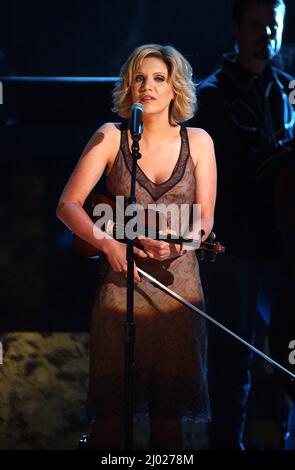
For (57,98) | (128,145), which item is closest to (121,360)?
(128,145)

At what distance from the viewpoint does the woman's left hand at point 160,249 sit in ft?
11.6

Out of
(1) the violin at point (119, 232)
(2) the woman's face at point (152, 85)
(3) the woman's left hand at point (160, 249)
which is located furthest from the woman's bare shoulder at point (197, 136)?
(3) the woman's left hand at point (160, 249)

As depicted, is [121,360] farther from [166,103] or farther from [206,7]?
[206,7]

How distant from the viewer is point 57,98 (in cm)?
468

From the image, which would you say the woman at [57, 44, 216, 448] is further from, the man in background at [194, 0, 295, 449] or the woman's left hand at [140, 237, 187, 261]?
the man in background at [194, 0, 295, 449]

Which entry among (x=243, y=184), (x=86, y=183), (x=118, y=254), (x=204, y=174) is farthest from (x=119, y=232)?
(x=243, y=184)

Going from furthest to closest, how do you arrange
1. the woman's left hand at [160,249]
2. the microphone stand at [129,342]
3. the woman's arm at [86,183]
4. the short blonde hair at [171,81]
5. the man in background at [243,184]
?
the man in background at [243,184] → the short blonde hair at [171,81] → the woman's arm at [86,183] → the woman's left hand at [160,249] → the microphone stand at [129,342]

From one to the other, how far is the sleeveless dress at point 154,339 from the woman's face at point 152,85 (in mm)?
262

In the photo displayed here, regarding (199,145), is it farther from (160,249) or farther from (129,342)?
(129,342)

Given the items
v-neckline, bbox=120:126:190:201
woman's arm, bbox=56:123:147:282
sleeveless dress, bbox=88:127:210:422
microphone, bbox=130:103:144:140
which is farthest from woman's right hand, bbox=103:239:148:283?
microphone, bbox=130:103:144:140

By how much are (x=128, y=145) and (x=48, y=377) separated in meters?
1.57

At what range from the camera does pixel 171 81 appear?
3.79m

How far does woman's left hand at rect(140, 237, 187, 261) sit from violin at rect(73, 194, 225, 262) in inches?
1.1

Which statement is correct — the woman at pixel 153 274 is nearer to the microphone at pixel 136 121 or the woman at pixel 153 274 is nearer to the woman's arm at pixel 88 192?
the woman's arm at pixel 88 192
